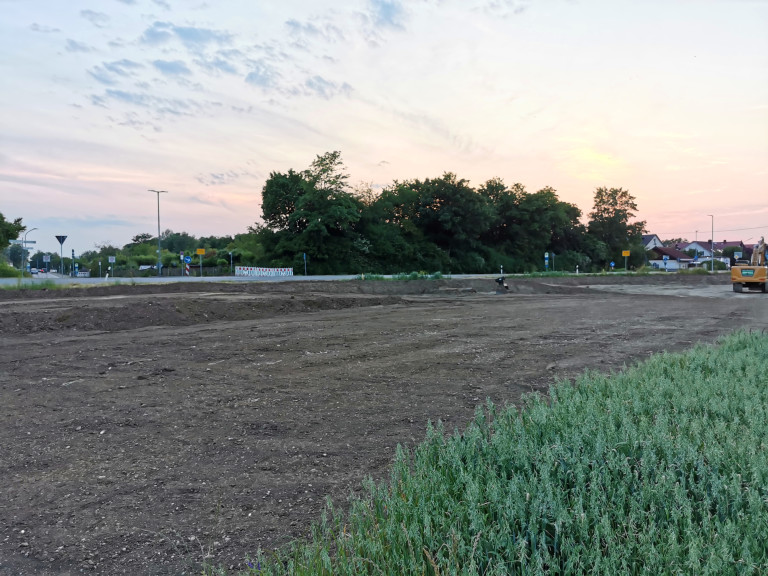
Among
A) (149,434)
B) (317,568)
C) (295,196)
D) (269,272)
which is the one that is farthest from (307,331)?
(295,196)

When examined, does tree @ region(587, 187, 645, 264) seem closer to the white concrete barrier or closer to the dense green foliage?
the dense green foliage

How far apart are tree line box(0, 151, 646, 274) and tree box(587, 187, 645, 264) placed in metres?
0.17

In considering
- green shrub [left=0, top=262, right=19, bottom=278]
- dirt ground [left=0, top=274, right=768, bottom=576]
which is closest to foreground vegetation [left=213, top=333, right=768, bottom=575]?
dirt ground [left=0, top=274, right=768, bottom=576]

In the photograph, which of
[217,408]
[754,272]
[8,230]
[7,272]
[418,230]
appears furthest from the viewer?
[418,230]

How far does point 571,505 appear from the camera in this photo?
2934mm

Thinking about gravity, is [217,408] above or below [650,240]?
below

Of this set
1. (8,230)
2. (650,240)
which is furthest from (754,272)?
(650,240)

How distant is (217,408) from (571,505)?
4.42m

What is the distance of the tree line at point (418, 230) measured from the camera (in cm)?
4844

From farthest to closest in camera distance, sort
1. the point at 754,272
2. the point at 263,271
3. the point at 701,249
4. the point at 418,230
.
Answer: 1. the point at 701,249
2. the point at 418,230
3. the point at 263,271
4. the point at 754,272

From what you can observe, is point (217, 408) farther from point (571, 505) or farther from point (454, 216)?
point (454, 216)

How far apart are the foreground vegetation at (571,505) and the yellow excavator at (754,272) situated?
102 feet

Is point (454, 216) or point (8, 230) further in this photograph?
point (454, 216)

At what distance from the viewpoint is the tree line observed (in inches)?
1907
